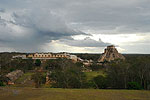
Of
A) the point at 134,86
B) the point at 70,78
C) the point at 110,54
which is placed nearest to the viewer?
the point at 134,86

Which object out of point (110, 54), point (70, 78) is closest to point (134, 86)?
point (70, 78)

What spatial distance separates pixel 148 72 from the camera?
1294 inches

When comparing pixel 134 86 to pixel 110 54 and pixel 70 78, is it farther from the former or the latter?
pixel 110 54

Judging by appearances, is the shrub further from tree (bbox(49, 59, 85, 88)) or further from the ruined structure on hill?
the ruined structure on hill

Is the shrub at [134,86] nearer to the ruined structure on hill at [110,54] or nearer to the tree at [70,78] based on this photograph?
the tree at [70,78]

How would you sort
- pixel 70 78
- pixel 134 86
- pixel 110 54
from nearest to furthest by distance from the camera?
pixel 134 86 → pixel 70 78 → pixel 110 54

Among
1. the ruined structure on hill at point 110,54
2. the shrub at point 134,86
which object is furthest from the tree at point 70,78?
the ruined structure on hill at point 110,54

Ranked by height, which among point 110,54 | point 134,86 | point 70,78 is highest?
point 110,54

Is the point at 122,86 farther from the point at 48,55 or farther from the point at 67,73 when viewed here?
the point at 48,55

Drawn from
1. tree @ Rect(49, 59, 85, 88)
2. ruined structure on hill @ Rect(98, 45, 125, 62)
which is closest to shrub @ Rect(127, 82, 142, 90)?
tree @ Rect(49, 59, 85, 88)

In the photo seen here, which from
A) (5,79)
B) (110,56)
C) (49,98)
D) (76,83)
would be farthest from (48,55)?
(49,98)

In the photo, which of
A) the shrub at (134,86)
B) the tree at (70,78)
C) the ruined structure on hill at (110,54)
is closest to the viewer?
the shrub at (134,86)

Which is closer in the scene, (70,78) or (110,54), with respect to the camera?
(70,78)

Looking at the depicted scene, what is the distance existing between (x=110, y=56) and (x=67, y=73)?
71077 millimetres
